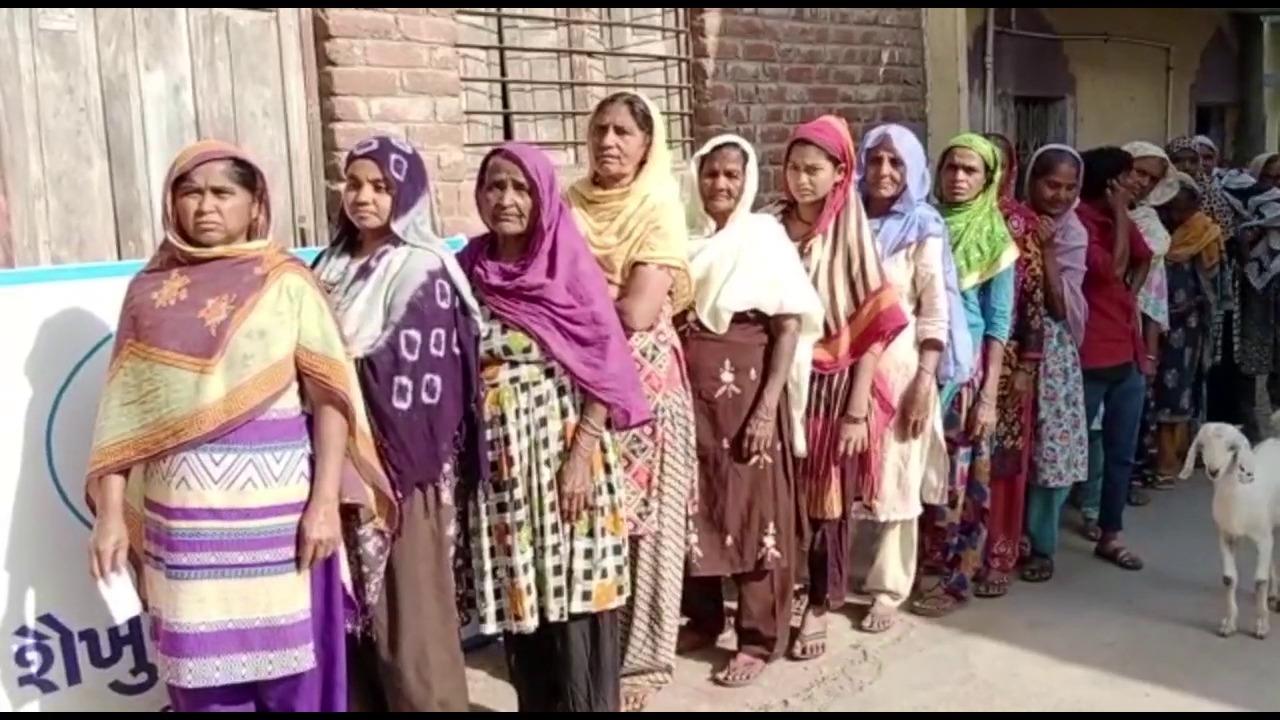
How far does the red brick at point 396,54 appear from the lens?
396 centimetres

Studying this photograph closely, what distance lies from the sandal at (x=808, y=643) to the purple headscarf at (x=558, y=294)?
124cm

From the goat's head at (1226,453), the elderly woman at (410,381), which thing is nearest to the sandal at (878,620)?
the goat's head at (1226,453)

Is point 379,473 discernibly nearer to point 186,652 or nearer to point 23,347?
point 186,652

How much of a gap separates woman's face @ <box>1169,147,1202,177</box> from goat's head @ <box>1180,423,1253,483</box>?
2.43 meters

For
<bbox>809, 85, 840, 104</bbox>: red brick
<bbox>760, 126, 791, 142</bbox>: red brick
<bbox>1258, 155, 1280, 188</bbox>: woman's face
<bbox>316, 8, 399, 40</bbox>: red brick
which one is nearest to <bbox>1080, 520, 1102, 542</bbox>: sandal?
<bbox>760, 126, 791, 142</bbox>: red brick

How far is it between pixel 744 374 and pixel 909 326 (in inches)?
26.2

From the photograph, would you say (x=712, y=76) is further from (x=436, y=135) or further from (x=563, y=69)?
(x=436, y=135)

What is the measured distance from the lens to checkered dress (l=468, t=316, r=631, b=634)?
287 cm

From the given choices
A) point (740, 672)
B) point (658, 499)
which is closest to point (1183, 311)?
point (740, 672)

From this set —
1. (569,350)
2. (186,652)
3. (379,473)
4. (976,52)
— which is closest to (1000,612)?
(569,350)

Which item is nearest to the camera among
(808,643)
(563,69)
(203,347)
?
(203,347)

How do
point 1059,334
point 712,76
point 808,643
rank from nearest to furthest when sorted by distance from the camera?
1. point 808,643
2. point 1059,334
3. point 712,76

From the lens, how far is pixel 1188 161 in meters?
5.88

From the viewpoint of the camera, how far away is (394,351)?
8.70ft
